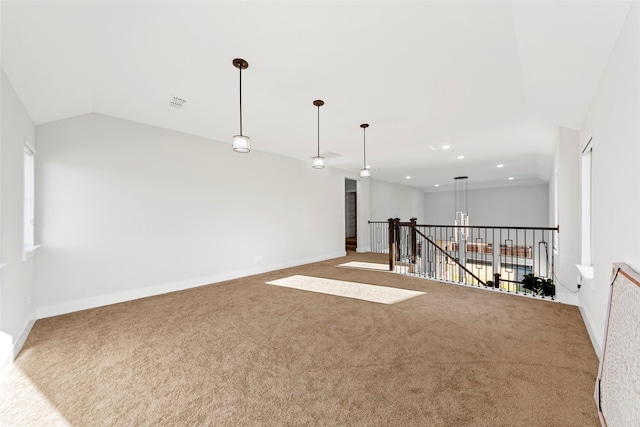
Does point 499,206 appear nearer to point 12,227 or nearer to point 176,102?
point 176,102

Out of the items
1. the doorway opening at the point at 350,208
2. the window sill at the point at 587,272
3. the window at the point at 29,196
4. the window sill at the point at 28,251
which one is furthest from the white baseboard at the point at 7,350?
the doorway opening at the point at 350,208

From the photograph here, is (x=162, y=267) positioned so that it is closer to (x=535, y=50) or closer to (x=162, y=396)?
(x=162, y=396)

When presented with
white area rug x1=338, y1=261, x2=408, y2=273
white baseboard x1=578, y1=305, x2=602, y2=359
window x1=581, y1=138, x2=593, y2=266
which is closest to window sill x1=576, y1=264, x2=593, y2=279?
window x1=581, y1=138, x2=593, y2=266

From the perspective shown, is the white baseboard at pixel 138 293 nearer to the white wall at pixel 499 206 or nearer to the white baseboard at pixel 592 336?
the white baseboard at pixel 592 336

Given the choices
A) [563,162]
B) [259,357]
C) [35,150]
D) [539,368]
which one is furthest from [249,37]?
[563,162]

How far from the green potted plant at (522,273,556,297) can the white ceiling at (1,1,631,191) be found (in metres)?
2.67

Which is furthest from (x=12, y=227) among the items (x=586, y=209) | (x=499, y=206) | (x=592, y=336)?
(x=499, y=206)

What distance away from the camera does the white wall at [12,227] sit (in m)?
2.21

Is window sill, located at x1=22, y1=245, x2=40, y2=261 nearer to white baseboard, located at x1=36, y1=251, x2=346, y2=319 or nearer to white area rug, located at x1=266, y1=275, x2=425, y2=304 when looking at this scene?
white baseboard, located at x1=36, y1=251, x2=346, y2=319

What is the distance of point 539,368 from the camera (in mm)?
2119

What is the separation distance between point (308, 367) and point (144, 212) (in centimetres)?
358

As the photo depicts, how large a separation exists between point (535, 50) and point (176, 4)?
282 centimetres

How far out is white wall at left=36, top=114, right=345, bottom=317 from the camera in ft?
11.3

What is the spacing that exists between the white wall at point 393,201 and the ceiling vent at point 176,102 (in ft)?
23.3
